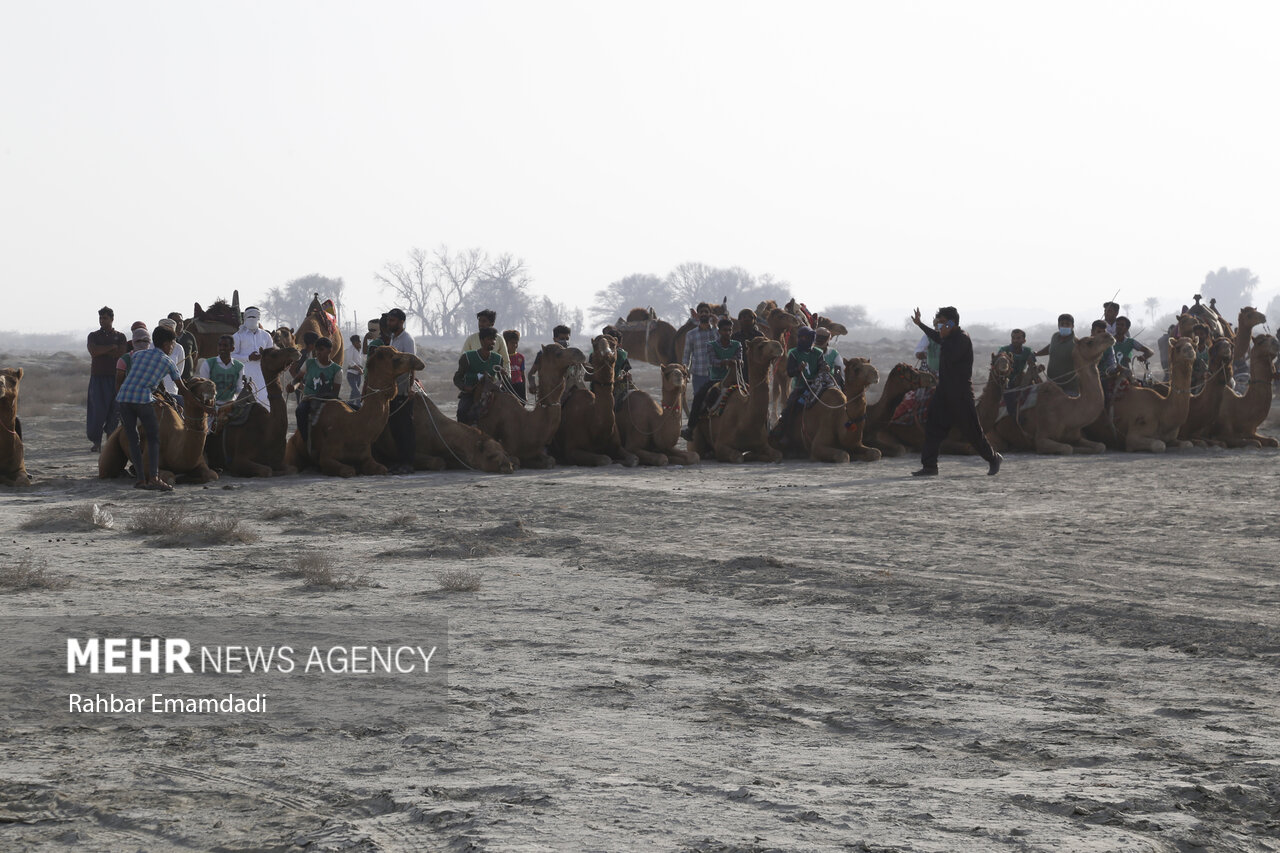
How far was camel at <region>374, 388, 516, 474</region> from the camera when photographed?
46.3 ft

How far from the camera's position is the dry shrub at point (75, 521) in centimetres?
985

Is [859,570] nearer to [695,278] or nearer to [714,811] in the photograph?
[714,811]

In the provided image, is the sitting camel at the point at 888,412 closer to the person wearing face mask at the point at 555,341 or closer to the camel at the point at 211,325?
the person wearing face mask at the point at 555,341

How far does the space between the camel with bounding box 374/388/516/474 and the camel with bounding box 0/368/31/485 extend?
10.9 feet

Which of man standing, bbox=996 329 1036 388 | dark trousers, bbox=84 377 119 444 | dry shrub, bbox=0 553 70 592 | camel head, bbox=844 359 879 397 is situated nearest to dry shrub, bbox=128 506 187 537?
dry shrub, bbox=0 553 70 592

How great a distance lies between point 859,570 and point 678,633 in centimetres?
210

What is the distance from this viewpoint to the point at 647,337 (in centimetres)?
2217

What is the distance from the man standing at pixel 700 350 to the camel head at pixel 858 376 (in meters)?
1.70

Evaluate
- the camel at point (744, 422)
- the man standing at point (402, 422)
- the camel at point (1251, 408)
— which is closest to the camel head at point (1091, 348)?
the camel at point (1251, 408)

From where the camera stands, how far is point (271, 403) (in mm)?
13852

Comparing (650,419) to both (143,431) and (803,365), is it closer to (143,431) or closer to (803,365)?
(803,365)

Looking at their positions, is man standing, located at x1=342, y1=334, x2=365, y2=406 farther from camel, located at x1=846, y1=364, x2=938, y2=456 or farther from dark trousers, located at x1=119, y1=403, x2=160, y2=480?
camel, located at x1=846, y1=364, x2=938, y2=456

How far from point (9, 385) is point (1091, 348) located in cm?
1146

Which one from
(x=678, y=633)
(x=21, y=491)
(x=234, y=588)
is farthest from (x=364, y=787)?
(x=21, y=491)
